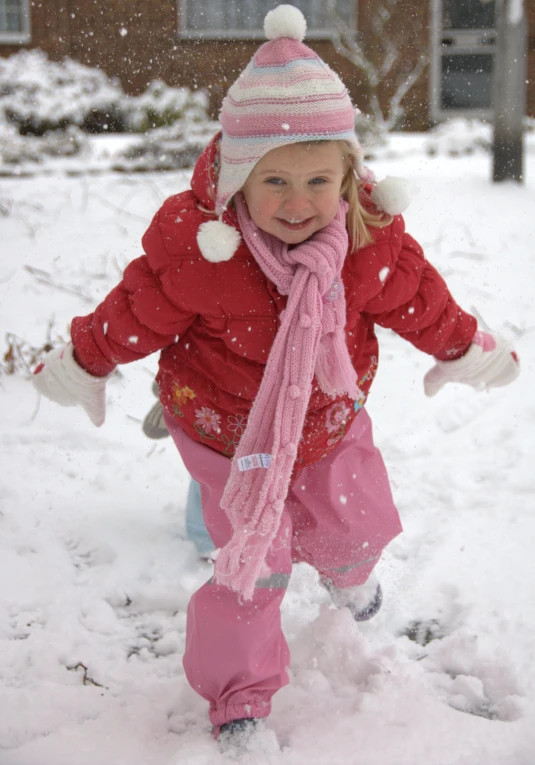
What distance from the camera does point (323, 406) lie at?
2041 mm

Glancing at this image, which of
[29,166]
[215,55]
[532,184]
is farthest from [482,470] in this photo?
[215,55]

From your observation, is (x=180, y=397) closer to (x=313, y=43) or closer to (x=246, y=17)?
(x=246, y=17)

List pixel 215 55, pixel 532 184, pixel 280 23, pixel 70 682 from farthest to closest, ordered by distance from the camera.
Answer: pixel 215 55 < pixel 532 184 < pixel 70 682 < pixel 280 23

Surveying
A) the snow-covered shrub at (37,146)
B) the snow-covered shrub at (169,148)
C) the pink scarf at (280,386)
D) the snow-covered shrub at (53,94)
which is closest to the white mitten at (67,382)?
the pink scarf at (280,386)

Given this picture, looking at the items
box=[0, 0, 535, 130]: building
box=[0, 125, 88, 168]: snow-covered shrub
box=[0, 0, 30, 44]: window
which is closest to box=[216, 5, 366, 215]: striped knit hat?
box=[0, 125, 88, 168]: snow-covered shrub

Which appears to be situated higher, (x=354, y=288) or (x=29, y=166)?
(x=354, y=288)

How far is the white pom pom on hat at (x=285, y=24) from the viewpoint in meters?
1.82

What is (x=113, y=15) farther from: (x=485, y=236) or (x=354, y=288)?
(x=354, y=288)

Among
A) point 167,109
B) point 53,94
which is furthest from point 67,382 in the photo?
point 53,94

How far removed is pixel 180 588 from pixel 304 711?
0.62m

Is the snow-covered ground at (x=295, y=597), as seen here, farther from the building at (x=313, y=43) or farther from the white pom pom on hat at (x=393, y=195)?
the building at (x=313, y=43)

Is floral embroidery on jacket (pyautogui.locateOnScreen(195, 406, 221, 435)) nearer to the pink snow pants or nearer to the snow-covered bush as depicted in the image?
the pink snow pants

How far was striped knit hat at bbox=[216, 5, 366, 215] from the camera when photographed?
1.75 metres

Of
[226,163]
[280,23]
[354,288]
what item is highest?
[280,23]
